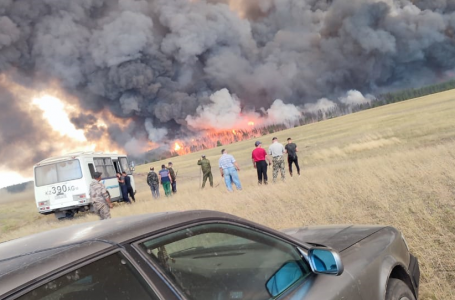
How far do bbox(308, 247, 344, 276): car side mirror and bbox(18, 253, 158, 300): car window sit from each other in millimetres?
931

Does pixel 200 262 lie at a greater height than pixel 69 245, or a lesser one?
lesser

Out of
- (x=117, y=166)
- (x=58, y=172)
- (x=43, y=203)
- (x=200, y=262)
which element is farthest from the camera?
Answer: (x=117, y=166)

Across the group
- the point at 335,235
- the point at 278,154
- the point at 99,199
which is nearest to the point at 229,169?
the point at 278,154

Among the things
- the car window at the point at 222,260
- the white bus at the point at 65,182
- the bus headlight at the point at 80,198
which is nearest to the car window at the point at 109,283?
the car window at the point at 222,260

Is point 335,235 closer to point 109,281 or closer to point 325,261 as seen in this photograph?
point 325,261

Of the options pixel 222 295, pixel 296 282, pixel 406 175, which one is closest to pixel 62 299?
pixel 222 295

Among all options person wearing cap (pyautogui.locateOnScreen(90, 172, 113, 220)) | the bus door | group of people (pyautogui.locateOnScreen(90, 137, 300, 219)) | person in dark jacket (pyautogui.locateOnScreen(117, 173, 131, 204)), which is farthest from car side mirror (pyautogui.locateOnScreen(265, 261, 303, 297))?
the bus door

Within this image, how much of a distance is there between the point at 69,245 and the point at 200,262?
95 centimetres

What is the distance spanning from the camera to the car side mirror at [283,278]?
1829 millimetres

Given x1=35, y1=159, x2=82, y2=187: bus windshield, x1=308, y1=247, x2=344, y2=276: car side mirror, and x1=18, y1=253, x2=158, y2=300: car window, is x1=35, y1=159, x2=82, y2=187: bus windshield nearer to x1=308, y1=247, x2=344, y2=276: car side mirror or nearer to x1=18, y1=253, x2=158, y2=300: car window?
x1=308, y1=247, x2=344, y2=276: car side mirror

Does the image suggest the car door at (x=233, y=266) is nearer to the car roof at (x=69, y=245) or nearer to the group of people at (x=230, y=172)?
the car roof at (x=69, y=245)

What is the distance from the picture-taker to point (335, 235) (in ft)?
8.97

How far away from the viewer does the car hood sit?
2.51 m

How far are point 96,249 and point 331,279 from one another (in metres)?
1.19
